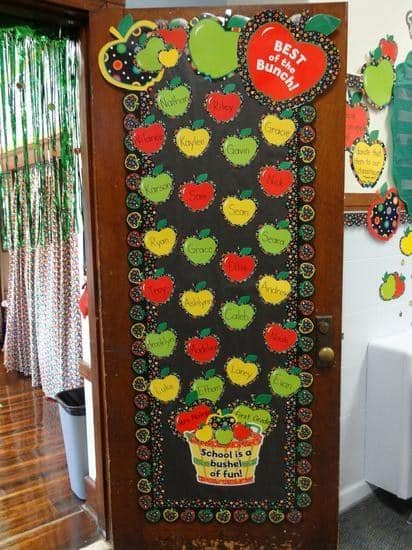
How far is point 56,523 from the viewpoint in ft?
6.75

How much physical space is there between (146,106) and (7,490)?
6.68 ft

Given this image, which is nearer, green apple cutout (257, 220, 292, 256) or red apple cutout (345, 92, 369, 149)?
green apple cutout (257, 220, 292, 256)

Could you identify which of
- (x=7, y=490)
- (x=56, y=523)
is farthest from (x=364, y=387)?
(x=7, y=490)

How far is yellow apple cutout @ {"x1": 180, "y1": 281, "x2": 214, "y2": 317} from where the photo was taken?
5.19 ft

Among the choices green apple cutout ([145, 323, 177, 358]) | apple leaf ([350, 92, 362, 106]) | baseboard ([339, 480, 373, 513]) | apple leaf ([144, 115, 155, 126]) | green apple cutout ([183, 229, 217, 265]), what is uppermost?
apple leaf ([350, 92, 362, 106])

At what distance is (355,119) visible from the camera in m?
1.89

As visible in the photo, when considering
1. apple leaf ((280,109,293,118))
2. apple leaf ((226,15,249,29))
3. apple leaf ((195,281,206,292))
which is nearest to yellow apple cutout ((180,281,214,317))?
apple leaf ((195,281,206,292))

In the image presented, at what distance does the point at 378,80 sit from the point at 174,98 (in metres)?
0.97

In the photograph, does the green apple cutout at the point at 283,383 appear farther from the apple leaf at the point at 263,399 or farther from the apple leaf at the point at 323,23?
the apple leaf at the point at 323,23

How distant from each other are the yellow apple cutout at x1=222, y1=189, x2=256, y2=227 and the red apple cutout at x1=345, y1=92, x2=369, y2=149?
0.61 metres

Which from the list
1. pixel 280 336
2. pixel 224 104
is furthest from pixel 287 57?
pixel 280 336

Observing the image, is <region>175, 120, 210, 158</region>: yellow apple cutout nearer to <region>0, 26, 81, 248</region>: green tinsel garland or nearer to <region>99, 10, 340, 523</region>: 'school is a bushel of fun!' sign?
<region>99, 10, 340, 523</region>: 'school is a bushel of fun!' sign

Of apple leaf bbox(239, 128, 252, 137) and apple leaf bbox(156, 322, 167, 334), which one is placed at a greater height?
apple leaf bbox(239, 128, 252, 137)

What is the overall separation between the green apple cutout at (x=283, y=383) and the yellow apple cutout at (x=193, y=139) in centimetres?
80
